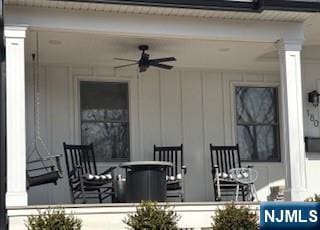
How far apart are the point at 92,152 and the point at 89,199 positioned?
0.69 m

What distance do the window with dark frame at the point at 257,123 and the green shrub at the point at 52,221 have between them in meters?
4.36

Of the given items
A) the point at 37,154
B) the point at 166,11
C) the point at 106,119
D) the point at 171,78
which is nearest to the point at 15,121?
the point at 166,11

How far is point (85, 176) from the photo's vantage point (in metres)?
8.99

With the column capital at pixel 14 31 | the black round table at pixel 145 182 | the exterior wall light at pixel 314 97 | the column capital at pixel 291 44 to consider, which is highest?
the column capital at pixel 14 31

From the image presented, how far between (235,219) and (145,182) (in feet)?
4.44

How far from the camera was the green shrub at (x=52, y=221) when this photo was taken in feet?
22.2

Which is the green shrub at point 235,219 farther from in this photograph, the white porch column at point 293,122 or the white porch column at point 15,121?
the white porch column at point 15,121

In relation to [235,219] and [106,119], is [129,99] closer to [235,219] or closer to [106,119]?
[106,119]

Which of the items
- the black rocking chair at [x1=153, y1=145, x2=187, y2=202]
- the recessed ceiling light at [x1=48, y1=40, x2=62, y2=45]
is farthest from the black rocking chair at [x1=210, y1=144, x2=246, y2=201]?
the recessed ceiling light at [x1=48, y1=40, x2=62, y2=45]

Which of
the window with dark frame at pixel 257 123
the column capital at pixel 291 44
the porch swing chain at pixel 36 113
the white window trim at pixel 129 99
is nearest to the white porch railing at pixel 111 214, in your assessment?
the column capital at pixel 291 44

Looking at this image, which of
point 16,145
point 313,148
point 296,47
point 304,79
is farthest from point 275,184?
point 16,145

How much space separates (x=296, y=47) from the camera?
A: 27.6 feet

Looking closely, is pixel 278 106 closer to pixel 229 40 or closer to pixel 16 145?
pixel 229 40

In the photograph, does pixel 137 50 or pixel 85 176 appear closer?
pixel 85 176
